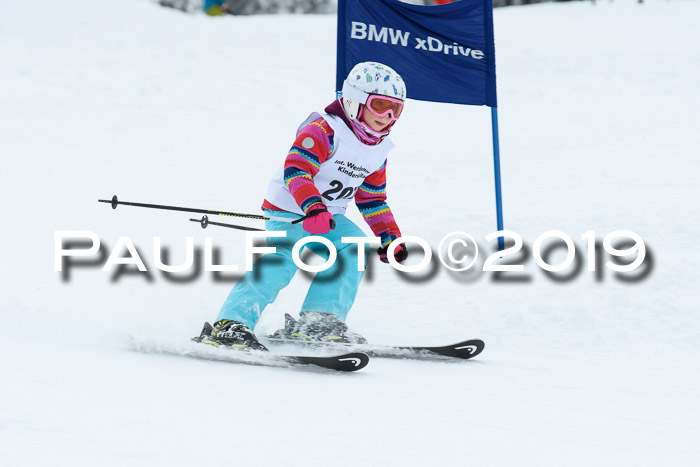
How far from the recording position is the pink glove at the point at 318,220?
3945 mm

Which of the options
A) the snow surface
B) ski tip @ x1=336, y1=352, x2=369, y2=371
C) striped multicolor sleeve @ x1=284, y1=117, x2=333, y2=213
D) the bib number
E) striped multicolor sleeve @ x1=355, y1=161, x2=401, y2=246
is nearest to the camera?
the snow surface

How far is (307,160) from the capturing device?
4156 millimetres

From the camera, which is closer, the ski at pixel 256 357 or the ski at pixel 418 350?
the ski at pixel 256 357

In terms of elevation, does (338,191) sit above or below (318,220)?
above

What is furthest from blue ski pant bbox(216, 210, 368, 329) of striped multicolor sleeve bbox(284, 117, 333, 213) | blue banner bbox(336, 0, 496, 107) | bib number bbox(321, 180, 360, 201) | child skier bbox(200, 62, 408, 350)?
blue banner bbox(336, 0, 496, 107)

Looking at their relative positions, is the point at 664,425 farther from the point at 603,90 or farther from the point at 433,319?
the point at 603,90

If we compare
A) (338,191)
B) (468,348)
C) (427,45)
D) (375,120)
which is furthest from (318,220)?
(427,45)

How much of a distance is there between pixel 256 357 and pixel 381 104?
4.73ft

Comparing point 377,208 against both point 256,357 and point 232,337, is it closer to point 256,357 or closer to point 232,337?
point 232,337

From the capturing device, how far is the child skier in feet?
13.3

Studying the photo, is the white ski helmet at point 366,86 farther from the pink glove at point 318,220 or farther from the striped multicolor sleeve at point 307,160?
the pink glove at point 318,220

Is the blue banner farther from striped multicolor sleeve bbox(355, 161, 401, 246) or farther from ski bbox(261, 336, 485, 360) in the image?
ski bbox(261, 336, 485, 360)

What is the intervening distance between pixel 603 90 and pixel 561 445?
38.8 ft

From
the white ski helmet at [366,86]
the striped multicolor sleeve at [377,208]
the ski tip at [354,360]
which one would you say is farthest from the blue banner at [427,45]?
the ski tip at [354,360]
